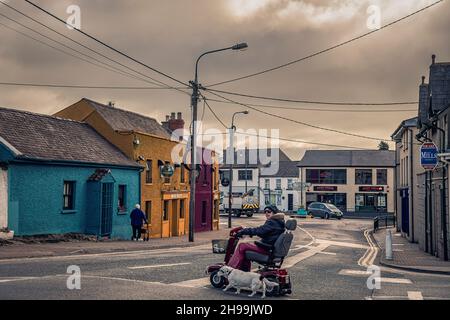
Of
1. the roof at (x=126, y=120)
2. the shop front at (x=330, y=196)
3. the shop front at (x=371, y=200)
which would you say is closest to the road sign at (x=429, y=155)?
the roof at (x=126, y=120)

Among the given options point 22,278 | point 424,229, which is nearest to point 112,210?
point 424,229

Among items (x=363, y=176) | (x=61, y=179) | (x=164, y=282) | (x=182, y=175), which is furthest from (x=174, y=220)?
(x=363, y=176)

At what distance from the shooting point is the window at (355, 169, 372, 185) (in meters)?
79.4

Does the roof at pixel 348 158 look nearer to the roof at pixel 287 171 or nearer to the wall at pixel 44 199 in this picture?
the roof at pixel 287 171

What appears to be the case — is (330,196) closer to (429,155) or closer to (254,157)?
(254,157)

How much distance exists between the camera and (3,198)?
2138cm

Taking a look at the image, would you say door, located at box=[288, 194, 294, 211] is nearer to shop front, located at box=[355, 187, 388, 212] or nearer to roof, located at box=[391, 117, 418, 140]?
shop front, located at box=[355, 187, 388, 212]

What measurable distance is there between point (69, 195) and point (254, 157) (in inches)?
2935

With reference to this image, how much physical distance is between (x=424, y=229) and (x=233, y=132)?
24557 mm

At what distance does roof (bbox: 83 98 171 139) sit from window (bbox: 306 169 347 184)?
4104 cm

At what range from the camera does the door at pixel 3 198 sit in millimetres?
21266

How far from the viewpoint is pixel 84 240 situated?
25438 mm

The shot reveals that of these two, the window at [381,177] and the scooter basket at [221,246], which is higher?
the window at [381,177]
